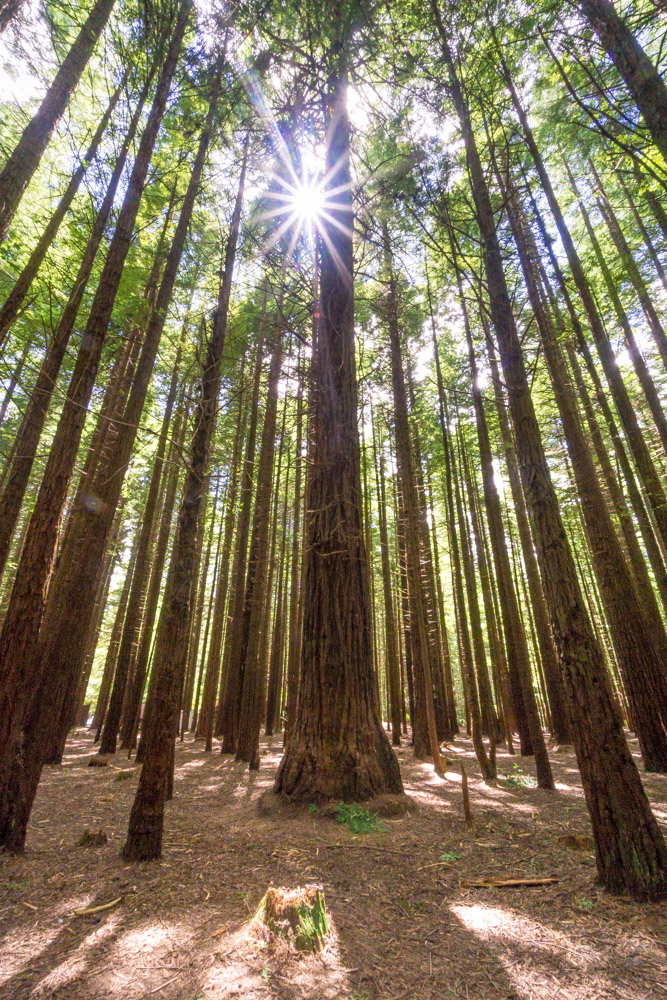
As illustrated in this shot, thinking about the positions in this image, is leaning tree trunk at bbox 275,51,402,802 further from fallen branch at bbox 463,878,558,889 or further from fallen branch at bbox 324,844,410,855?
fallen branch at bbox 463,878,558,889

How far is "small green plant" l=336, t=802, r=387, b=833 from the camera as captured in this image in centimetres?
395

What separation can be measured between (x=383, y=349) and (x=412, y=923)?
32.7ft

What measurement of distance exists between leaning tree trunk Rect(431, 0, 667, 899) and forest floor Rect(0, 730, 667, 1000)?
22 cm

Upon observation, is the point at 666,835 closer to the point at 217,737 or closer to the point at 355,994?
the point at 355,994

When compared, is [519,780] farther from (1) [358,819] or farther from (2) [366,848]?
(2) [366,848]

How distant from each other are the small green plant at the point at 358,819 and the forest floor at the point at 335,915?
12 centimetres

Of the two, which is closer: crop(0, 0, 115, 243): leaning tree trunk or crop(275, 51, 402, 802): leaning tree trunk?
crop(0, 0, 115, 243): leaning tree trunk

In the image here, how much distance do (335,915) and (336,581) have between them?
3.04 meters

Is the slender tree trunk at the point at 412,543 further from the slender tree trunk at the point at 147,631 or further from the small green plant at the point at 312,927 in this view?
the slender tree trunk at the point at 147,631

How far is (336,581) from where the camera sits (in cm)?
519

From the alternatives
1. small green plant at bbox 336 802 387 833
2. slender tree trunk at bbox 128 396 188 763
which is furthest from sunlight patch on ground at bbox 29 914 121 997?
slender tree trunk at bbox 128 396 188 763

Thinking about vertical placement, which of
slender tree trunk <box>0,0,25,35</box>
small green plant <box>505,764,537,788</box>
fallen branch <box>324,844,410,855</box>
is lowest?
small green plant <box>505,764,537,788</box>

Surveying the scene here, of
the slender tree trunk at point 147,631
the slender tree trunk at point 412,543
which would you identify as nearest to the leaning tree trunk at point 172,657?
the slender tree trunk at point 147,631

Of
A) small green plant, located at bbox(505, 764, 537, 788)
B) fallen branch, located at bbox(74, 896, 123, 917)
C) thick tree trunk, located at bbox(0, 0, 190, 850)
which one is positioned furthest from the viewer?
small green plant, located at bbox(505, 764, 537, 788)
